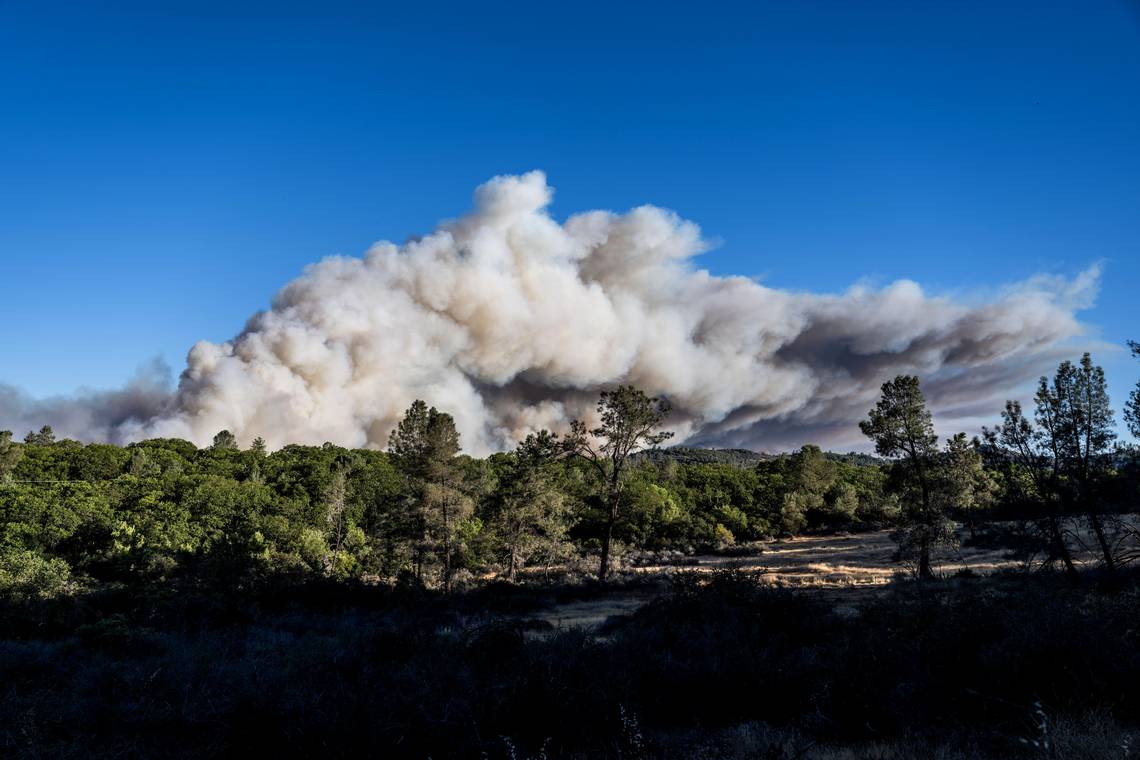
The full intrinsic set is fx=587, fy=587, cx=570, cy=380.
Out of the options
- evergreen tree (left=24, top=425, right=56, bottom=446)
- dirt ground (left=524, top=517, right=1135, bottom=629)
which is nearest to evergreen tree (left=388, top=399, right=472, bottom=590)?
dirt ground (left=524, top=517, right=1135, bottom=629)

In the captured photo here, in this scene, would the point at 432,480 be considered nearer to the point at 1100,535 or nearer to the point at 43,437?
the point at 1100,535

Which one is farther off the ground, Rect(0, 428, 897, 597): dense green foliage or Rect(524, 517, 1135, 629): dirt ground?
Rect(0, 428, 897, 597): dense green foliage

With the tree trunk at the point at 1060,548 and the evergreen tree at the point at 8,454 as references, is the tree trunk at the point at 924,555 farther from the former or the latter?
the evergreen tree at the point at 8,454

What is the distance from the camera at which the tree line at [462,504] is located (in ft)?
78.9

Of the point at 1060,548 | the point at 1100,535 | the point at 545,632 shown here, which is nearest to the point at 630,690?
the point at 545,632

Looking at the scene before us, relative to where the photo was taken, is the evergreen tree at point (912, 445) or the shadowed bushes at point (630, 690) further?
the evergreen tree at point (912, 445)

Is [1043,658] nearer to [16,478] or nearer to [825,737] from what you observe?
[825,737]

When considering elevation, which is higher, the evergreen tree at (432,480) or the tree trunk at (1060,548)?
the evergreen tree at (432,480)

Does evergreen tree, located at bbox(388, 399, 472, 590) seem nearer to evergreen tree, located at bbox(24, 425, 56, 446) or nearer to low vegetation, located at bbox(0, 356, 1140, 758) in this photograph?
low vegetation, located at bbox(0, 356, 1140, 758)

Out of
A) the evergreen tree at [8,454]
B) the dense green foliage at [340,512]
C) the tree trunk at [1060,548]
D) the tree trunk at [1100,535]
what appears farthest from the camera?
the evergreen tree at [8,454]

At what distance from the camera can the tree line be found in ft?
78.9

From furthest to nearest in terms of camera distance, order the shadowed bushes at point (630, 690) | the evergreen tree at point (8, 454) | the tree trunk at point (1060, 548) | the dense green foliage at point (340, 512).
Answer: the evergreen tree at point (8, 454) < the dense green foliage at point (340, 512) < the tree trunk at point (1060, 548) < the shadowed bushes at point (630, 690)

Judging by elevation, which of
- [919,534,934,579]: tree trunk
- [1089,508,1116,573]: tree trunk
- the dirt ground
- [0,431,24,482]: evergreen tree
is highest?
[0,431,24,482]: evergreen tree

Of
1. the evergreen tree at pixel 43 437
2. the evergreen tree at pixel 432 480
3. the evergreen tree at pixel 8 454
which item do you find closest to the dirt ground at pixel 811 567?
the evergreen tree at pixel 432 480
